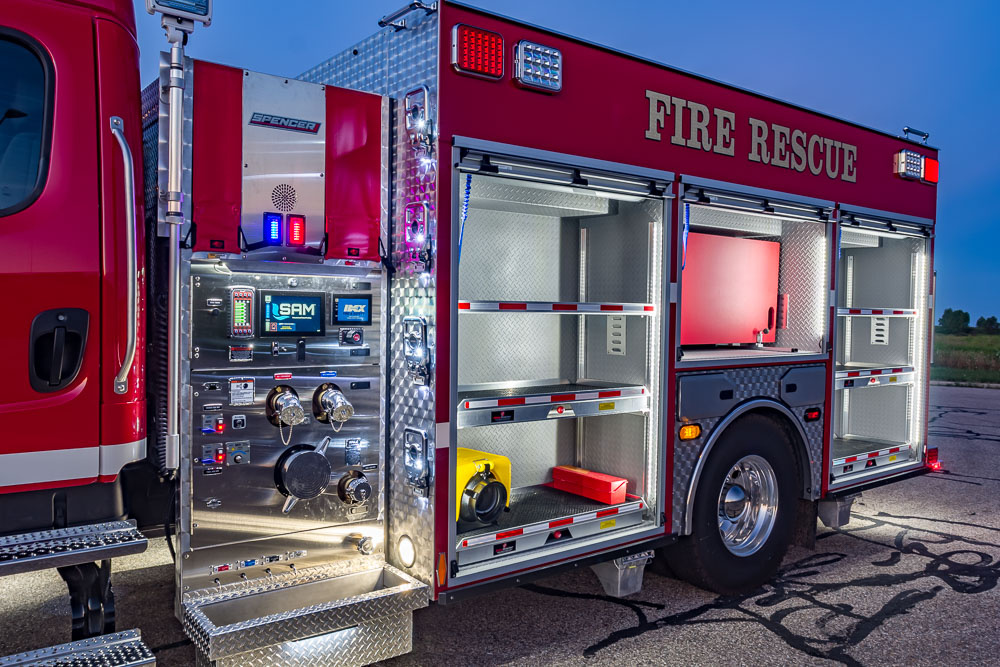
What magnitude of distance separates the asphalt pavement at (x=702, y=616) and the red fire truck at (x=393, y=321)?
0.28 metres

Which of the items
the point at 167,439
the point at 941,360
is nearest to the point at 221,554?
the point at 167,439

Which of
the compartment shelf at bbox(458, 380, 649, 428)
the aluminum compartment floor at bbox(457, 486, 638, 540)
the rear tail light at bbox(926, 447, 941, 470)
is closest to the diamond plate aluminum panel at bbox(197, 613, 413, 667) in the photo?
the aluminum compartment floor at bbox(457, 486, 638, 540)

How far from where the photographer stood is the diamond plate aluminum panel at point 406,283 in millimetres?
3521

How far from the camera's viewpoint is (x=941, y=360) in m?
26.9

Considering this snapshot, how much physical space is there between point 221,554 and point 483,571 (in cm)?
118

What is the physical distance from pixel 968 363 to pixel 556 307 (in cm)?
2590

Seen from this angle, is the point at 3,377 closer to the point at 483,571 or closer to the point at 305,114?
the point at 305,114

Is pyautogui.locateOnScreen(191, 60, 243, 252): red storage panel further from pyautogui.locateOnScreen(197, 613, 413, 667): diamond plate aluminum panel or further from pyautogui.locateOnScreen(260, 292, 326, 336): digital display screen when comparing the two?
pyautogui.locateOnScreen(197, 613, 413, 667): diamond plate aluminum panel

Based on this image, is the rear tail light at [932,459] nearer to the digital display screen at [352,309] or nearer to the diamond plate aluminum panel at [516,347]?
the diamond plate aluminum panel at [516,347]

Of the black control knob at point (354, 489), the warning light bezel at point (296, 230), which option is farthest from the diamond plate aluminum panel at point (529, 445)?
the warning light bezel at point (296, 230)

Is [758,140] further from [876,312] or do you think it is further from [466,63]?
[466,63]

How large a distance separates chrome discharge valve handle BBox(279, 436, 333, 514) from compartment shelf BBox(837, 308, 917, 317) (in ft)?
12.9

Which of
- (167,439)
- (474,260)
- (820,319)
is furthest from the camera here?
(820,319)

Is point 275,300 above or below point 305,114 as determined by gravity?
below
